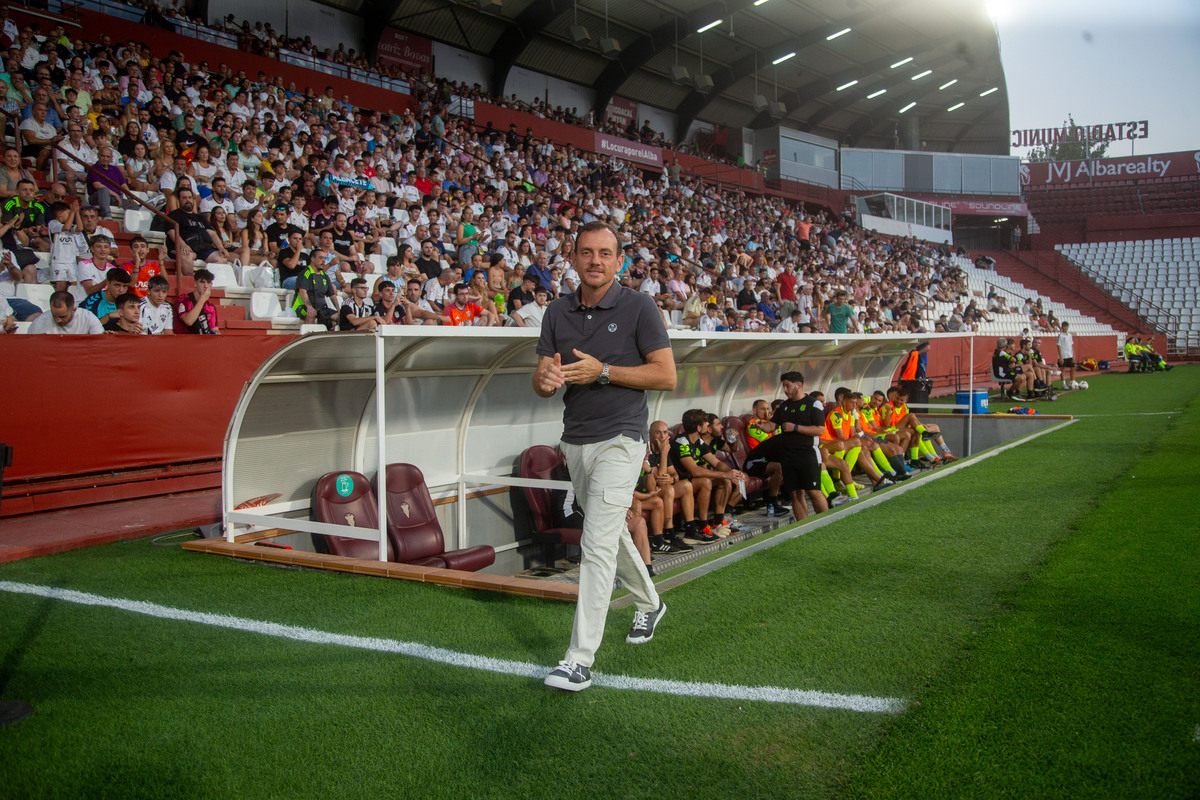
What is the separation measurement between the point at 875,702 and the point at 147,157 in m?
12.7

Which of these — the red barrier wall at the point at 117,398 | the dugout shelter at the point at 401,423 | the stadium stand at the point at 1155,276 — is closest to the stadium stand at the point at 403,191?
the red barrier wall at the point at 117,398

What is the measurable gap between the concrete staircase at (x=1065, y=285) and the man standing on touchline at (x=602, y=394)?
47.7m

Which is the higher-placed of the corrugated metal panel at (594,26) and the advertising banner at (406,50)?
the corrugated metal panel at (594,26)

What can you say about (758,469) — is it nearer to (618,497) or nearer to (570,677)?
(618,497)

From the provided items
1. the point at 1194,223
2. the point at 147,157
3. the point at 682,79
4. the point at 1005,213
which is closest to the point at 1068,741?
the point at 147,157

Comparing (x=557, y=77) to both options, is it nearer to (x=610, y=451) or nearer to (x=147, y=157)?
(x=147, y=157)

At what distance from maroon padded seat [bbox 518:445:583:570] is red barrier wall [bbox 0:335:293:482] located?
10.3 ft

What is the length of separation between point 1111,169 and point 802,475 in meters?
59.7

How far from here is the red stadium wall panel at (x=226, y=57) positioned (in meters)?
16.1

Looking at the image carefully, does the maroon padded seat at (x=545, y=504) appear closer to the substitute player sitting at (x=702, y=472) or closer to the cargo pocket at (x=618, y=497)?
the substitute player sitting at (x=702, y=472)

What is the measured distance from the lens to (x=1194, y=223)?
2067 inches

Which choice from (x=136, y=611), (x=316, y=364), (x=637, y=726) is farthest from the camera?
(x=316, y=364)

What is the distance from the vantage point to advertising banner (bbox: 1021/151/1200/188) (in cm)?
5525

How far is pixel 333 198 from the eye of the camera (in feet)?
43.5
